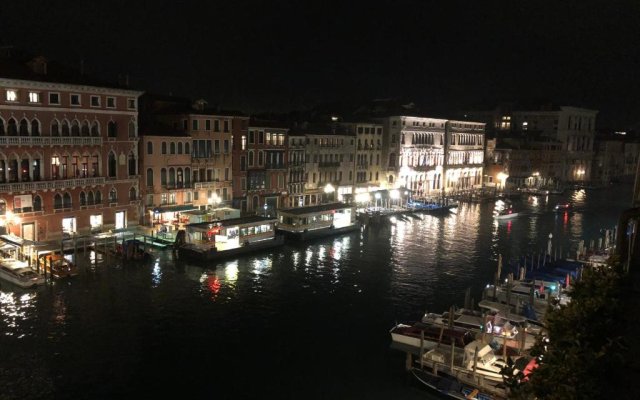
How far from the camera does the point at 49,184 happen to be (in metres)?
37.8

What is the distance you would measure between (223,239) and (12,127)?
49.5 ft

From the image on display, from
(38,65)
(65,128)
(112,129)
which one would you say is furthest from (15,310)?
(112,129)

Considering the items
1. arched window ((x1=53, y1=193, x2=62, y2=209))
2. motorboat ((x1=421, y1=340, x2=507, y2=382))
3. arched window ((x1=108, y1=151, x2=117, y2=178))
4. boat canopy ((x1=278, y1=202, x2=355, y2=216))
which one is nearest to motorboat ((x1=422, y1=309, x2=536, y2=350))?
motorboat ((x1=421, y1=340, x2=507, y2=382))

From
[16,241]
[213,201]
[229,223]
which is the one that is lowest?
[16,241]

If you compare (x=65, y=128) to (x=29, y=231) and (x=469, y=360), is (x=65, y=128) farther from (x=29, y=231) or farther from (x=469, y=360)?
(x=469, y=360)

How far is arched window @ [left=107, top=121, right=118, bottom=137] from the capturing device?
41.7 metres

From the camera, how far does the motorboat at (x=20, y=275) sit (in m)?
29.6

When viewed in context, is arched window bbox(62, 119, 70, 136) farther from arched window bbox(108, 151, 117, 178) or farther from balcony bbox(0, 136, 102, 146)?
arched window bbox(108, 151, 117, 178)

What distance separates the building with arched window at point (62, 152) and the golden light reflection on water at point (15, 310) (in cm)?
861

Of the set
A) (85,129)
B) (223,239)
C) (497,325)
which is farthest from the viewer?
(85,129)

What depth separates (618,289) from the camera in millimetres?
11320

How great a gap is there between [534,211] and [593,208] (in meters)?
9.53

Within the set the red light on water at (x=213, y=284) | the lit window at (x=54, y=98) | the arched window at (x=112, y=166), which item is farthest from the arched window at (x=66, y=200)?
the red light on water at (x=213, y=284)

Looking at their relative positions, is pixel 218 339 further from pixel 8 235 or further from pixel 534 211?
pixel 534 211
